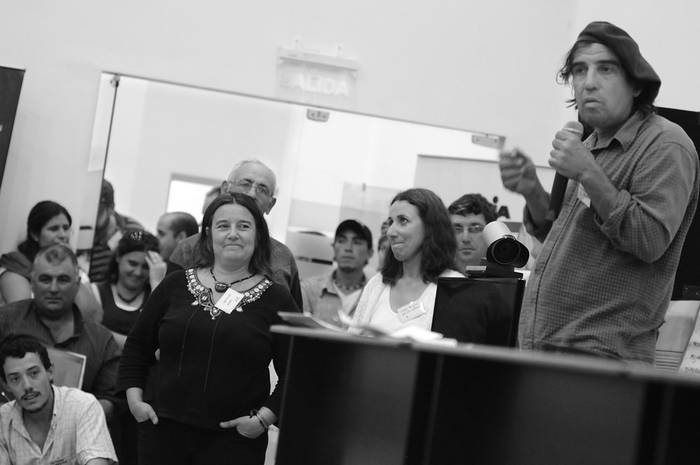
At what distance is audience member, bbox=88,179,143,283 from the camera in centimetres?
556

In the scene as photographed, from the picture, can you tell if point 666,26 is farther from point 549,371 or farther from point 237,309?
point 549,371

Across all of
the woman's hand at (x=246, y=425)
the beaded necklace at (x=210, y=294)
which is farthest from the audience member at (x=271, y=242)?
the woman's hand at (x=246, y=425)

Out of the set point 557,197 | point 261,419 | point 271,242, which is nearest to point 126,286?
point 271,242

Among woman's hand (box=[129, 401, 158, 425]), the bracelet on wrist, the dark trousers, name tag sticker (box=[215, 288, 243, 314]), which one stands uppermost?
name tag sticker (box=[215, 288, 243, 314])

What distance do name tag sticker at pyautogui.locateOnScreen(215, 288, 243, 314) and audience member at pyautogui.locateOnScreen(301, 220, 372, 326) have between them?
2.06 metres

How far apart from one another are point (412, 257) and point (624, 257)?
1.49 m

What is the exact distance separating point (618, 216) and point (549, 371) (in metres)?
0.36

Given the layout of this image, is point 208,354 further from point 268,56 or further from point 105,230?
point 268,56

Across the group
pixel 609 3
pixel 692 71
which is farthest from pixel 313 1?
pixel 692 71

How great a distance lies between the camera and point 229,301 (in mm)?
3285

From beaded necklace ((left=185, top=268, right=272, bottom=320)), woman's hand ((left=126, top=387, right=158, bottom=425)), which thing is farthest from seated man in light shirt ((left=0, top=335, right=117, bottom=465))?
beaded necklace ((left=185, top=268, right=272, bottom=320))

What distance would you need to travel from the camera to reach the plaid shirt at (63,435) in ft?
13.5

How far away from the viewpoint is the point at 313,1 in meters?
5.95

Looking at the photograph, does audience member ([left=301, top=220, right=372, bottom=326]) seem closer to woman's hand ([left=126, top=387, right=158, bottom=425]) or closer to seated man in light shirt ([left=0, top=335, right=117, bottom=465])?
seated man in light shirt ([left=0, top=335, right=117, bottom=465])
